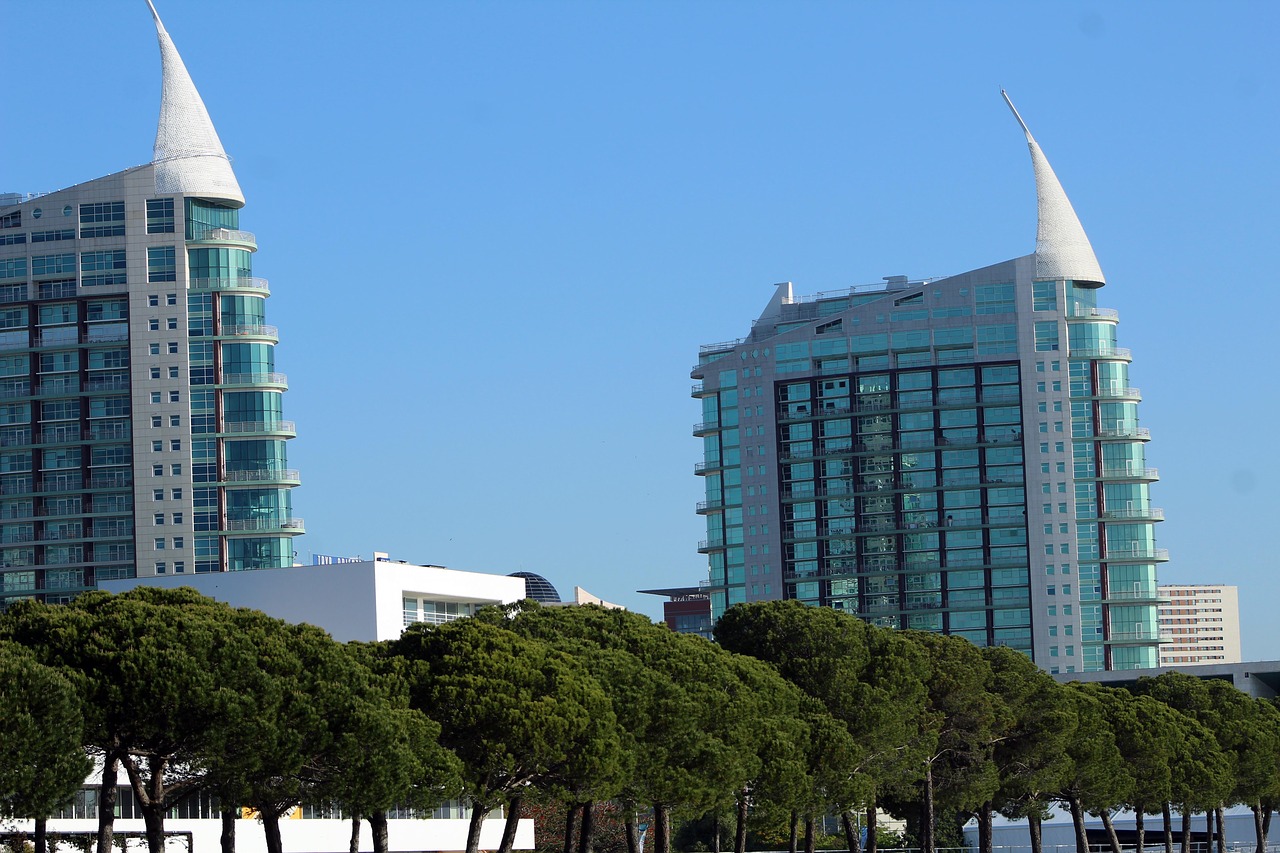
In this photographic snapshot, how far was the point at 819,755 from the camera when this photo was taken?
84.1 meters

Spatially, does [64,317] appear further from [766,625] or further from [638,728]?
[638,728]

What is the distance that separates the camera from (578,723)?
65.2 metres

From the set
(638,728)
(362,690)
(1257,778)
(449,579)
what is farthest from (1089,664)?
(362,690)

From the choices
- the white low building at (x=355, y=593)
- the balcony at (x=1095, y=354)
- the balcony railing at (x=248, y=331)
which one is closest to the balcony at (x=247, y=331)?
the balcony railing at (x=248, y=331)

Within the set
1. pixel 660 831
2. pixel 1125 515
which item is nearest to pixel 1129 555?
pixel 1125 515

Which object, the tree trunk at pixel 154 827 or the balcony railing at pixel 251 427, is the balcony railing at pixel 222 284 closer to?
the balcony railing at pixel 251 427

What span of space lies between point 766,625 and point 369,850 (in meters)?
27.3

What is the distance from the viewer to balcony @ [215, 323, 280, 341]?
161625mm

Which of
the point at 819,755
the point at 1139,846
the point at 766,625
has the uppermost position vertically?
the point at 766,625

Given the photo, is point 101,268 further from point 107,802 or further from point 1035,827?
point 107,802

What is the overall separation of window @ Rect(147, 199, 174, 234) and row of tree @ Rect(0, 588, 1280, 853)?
236 ft

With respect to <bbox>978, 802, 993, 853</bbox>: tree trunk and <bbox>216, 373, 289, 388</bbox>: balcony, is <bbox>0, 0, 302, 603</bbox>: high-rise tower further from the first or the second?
<bbox>978, 802, 993, 853</bbox>: tree trunk

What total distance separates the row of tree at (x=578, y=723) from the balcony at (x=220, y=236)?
2721 inches

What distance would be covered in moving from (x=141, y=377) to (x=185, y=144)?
66.7ft
